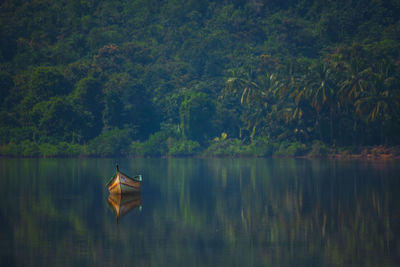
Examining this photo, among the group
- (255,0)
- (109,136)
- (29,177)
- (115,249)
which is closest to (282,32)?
(255,0)

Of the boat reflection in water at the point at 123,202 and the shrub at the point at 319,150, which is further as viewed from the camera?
the shrub at the point at 319,150

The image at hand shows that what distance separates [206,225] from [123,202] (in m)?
8.19

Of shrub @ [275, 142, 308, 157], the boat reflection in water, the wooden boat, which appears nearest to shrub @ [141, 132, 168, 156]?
shrub @ [275, 142, 308, 157]

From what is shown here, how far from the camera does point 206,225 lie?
73.3 ft

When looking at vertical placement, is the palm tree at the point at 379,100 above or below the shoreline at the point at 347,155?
above

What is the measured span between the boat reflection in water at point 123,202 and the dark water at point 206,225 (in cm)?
25

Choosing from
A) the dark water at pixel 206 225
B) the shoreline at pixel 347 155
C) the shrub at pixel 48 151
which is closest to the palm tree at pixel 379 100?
the shoreline at pixel 347 155

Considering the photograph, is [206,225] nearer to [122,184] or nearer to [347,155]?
[122,184]

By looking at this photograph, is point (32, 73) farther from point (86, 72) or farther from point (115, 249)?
point (115, 249)

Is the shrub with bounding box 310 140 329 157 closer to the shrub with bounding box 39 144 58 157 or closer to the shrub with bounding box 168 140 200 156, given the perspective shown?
the shrub with bounding box 168 140 200 156

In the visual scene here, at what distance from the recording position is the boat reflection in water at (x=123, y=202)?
2614cm

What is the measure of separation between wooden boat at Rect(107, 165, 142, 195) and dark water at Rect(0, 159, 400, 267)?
1003mm

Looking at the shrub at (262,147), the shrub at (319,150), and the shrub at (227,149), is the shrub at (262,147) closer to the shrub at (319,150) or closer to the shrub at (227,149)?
the shrub at (227,149)

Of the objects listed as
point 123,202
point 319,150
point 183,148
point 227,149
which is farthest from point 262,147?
point 123,202
